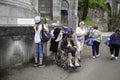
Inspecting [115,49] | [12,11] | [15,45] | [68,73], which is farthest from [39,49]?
[115,49]

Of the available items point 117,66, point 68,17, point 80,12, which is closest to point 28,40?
point 117,66

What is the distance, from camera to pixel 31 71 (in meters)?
11.5

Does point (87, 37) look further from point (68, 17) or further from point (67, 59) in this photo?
point (68, 17)

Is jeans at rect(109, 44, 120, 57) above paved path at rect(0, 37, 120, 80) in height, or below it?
above

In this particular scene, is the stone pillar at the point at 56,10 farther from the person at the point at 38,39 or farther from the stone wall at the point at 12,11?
the person at the point at 38,39

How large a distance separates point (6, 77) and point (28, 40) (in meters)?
2.68

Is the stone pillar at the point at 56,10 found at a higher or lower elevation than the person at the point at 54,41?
higher

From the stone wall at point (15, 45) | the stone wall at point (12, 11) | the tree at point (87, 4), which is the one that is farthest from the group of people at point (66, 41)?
the tree at point (87, 4)

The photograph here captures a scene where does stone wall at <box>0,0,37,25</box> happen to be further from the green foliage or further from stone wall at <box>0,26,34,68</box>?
the green foliage

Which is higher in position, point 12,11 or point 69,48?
point 12,11

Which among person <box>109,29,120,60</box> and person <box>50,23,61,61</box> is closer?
person <box>50,23,61,61</box>

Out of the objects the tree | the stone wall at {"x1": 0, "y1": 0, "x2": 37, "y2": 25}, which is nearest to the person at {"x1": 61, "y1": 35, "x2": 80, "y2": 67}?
the stone wall at {"x1": 0, "y1": 0, "x2": 37, "y2": 25}

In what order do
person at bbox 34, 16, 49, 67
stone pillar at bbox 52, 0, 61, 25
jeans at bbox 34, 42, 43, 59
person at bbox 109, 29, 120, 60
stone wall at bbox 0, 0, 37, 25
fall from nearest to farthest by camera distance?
person at bbox 34, 16, 49, 67 → jeans at bbox 34, 42, 43, 59 → stone wall at bbox 0, 0, 37, 25 → person at bbox 109, 29, 120, 60 → stone pillar at bbox 52, 0, 61, 25

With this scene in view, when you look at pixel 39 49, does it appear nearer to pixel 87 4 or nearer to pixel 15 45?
pixel 15 45
